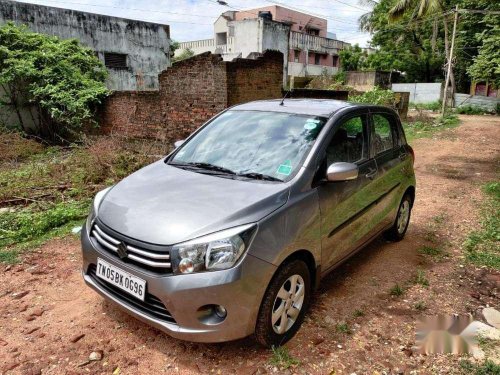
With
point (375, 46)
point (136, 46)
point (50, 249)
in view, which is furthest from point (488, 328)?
Result: point (375, 46)

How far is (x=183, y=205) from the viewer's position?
2555 mm

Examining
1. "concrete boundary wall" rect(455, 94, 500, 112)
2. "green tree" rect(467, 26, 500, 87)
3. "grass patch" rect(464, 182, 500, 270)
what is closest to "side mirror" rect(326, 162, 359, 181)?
"grass patch" rect(464, 182, 500, 270)

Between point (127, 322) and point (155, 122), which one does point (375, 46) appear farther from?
point (127, 322)

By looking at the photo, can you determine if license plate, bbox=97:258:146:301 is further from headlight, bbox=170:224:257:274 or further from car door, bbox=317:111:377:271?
car door, bbox=317:111:377:271

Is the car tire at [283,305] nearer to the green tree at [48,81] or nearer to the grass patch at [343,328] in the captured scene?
the grass patch at [343,328]

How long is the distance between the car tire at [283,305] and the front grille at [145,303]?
60 cm

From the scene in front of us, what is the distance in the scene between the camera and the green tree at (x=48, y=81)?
1066 cm

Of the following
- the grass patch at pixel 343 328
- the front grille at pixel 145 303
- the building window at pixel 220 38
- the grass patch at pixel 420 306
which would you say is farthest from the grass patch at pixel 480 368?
→ the building window at pixel 220 38

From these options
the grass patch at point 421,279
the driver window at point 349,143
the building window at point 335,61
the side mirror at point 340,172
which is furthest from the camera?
the building window at point 335,61

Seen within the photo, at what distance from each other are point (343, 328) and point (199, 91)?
6.34 metres

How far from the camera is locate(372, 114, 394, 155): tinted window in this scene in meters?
3.86

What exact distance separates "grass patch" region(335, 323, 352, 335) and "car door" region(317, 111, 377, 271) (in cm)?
Result: 45

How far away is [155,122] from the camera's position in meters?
9.44

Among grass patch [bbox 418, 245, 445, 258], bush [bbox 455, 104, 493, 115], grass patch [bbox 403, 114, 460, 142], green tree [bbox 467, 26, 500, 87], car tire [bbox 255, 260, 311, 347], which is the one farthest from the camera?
bush [bbox 455, 104, 493, 115]
